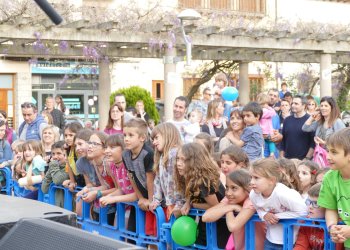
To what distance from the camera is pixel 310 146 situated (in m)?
10.3

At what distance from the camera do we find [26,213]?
11.4ft

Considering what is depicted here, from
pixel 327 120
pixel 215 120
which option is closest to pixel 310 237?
pixel 327 120

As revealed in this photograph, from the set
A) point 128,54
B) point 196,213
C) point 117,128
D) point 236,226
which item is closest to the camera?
point 236,226

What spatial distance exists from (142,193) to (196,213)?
106cm

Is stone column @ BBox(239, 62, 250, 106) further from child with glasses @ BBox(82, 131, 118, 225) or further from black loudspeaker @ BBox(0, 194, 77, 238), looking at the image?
black loudspeaker @ BBox(0, 194, 77, 238)

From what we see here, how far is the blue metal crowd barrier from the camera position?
211 inches

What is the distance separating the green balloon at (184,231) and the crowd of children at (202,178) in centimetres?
11

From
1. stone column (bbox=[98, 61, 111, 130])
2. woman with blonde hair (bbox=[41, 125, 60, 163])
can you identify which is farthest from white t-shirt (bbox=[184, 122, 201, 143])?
stone column (bbox=[98, 61, 111, 130])

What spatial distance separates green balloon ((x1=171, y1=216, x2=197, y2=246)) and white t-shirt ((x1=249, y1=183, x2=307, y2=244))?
709 millimetres

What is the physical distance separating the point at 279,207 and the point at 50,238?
277cm

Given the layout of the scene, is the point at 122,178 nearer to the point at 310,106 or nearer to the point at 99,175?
the point at 99,175

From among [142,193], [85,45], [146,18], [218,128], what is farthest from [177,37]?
[142,193]

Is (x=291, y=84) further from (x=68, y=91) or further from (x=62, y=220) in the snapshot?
(x=62, y=220)

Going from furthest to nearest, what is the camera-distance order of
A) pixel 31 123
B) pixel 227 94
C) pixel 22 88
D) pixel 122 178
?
pixel 22 88 < pixel 227 94 < pixel 31 123 < pixel 122 178
